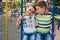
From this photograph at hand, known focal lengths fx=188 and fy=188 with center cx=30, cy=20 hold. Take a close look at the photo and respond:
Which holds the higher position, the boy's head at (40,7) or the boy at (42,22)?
the boy's head at (40,7)

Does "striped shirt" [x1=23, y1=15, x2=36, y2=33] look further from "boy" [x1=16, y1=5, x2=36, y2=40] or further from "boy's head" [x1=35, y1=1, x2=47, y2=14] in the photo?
"boy's head" [x1=35, y1=1, x2=47, y2=14]

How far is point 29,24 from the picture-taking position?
3090 millimetres

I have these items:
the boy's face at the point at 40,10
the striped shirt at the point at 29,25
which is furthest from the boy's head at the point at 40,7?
the striped shirt at the point at 29,25

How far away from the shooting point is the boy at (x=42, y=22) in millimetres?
3061

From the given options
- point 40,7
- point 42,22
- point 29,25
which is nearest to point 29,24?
point 29,25

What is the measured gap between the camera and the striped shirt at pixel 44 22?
305 centimetres

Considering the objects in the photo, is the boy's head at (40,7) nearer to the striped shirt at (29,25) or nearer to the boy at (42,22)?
the boy at (42,22)

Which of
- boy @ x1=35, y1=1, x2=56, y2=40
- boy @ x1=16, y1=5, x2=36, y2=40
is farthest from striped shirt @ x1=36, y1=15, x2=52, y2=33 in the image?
boy @ x1=16, y1=5, x2=36, y2=40

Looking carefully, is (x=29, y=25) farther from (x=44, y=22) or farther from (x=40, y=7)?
(x=40, y=7)

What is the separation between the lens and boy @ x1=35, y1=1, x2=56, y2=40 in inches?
120

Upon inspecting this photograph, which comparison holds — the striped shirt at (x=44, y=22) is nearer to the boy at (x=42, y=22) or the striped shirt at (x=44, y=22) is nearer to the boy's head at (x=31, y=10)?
the boy at (x=42, y=22)

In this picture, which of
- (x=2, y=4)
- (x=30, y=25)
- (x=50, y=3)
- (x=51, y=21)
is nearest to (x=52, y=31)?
(x=51, y=21)

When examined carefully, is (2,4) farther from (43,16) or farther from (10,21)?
(43,16)

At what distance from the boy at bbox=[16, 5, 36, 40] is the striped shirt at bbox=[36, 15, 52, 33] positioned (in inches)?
3.9
